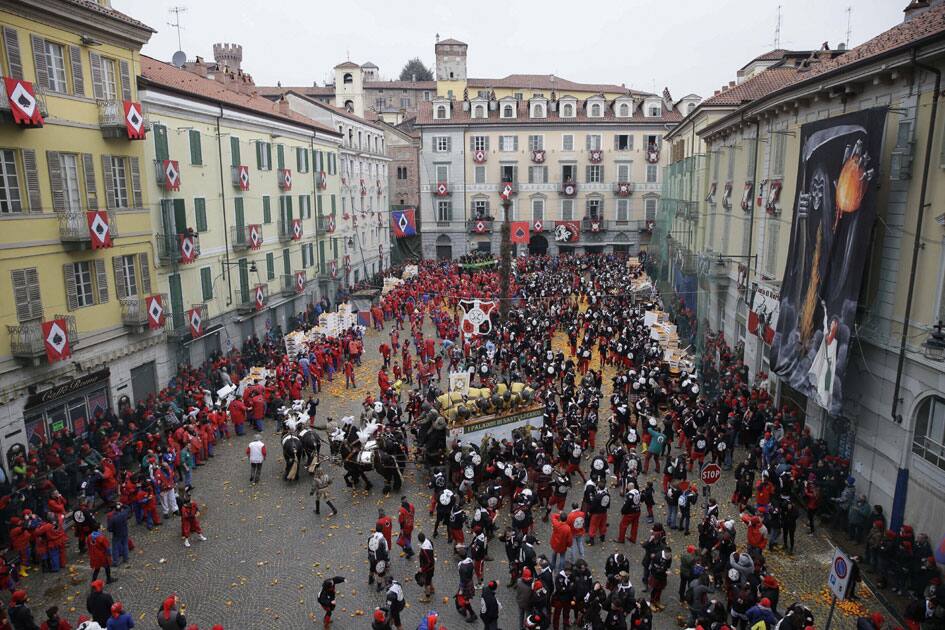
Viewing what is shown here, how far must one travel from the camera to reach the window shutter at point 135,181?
2416 centimetres

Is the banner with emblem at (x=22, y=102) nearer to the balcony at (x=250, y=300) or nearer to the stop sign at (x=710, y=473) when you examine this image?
the balcony at (x=250, y=300)

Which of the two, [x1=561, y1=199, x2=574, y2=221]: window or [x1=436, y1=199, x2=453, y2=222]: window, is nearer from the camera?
[x1=561, y1=199, x2=574, y2=221]: window

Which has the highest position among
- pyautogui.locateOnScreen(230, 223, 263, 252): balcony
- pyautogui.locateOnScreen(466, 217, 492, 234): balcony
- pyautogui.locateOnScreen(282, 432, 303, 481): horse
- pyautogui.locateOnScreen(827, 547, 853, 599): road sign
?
pyautogui.locateOnScreen(230, 223, 263, 252): balcony

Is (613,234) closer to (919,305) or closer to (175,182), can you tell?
(175,182)

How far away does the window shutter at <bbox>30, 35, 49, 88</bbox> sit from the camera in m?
19.5

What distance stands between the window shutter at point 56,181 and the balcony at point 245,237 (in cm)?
1221

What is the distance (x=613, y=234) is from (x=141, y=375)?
49946mm

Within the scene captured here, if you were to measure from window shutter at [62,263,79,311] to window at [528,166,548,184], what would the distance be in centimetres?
4917

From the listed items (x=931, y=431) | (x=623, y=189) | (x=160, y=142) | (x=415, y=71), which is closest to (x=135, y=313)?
(x=160, y=142)

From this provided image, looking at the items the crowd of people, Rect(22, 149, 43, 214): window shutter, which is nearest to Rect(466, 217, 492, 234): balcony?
the crowd of people

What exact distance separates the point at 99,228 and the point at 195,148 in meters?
9.20

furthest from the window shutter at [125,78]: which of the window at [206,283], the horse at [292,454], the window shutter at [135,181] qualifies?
the horse at [292,454]

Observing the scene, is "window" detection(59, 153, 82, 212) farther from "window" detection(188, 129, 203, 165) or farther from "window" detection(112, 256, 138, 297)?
"window" detection(188, 129, 203, 165)

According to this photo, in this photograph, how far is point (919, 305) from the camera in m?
14.4
